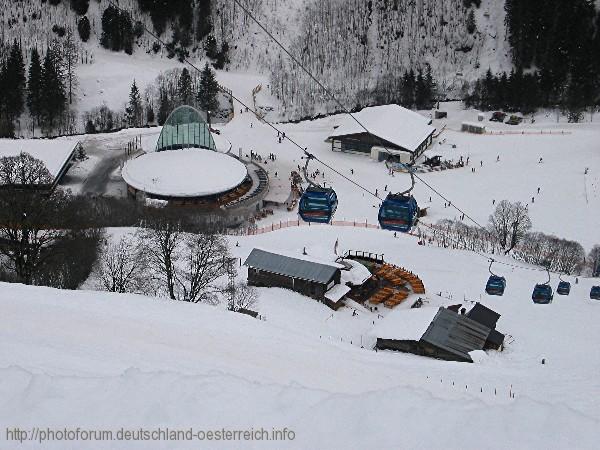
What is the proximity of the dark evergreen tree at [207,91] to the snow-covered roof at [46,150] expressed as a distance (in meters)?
20.2

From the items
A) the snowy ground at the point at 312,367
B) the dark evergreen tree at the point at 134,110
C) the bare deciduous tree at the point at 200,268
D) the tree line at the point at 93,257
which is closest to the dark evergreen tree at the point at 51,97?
the dark evergreen tree at the point at 134,110

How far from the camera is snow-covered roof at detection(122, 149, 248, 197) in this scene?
196 ft

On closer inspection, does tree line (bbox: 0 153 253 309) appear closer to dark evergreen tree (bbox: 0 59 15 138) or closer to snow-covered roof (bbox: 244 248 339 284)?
snow-covered roof (bbox: 244 248 339 284)

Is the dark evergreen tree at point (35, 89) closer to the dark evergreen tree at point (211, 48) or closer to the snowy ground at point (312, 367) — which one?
the dark evergreen tree at point (211, 48)

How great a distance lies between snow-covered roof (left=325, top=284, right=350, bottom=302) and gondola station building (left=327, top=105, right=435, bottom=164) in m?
31.2

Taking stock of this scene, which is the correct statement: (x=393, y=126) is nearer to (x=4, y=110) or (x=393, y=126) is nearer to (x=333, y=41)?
(x=333, y=41)

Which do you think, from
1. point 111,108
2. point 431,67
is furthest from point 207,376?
point 431,67

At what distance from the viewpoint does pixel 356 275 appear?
4256 cm

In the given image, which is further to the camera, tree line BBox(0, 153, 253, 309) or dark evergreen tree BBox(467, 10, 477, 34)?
dark evergreen tree BBox(467, 10, 477, 34)

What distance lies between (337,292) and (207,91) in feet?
157

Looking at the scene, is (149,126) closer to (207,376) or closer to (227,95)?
(227,95)

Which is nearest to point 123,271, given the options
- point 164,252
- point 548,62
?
point 164,252

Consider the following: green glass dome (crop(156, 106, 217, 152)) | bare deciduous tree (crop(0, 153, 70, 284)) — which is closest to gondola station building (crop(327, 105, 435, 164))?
green glass dome (crop(156, 106, 217, 152))

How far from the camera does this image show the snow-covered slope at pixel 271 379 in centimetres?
1548
